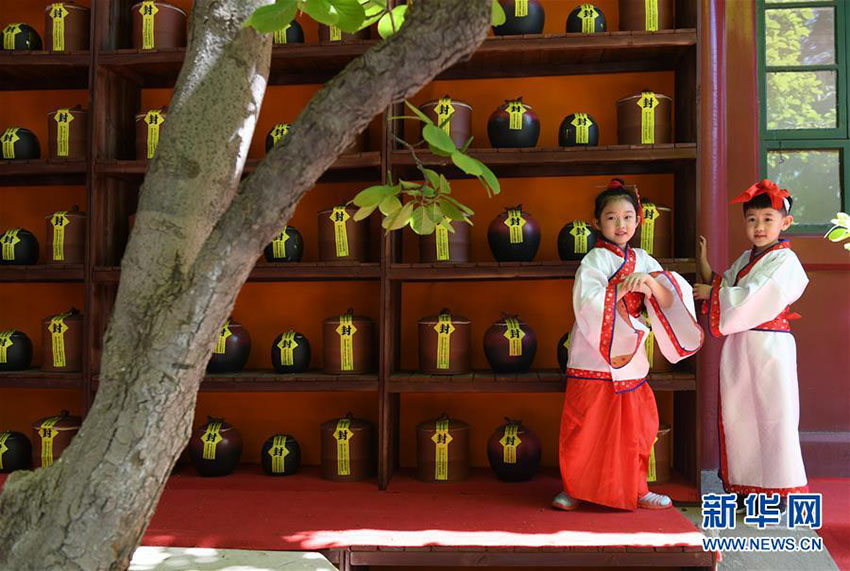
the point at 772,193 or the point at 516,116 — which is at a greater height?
the point at 516,116

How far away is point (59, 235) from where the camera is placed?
330cm

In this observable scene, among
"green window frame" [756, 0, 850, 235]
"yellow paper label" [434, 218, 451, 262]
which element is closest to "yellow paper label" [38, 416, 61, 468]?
"yellow paper label" [434, 218, 451, 262]

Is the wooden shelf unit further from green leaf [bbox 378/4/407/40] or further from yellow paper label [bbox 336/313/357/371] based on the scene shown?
green leaf [bbox 378/4/407/40]

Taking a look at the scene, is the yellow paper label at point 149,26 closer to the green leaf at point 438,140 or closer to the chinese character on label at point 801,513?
the green leaf at point 438,140

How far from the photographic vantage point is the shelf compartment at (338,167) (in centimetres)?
312

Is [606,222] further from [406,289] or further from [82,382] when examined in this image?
[82,382]

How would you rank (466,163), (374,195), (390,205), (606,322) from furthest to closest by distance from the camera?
(606,322) → (390,205) → (374,195) → (466,163)

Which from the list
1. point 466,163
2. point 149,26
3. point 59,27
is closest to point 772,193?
point 466,163

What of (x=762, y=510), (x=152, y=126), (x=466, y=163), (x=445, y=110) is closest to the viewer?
(x=466, y=163)

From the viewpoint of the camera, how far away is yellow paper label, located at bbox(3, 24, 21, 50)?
3352 mm

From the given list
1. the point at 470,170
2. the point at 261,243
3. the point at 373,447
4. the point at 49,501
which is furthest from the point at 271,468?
the point at 470,170

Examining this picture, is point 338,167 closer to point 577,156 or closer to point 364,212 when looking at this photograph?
point 577,156

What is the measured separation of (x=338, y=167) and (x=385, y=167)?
0.27 metres

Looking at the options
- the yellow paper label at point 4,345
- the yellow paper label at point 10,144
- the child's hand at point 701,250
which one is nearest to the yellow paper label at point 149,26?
the yellow paper label at point 10,144
